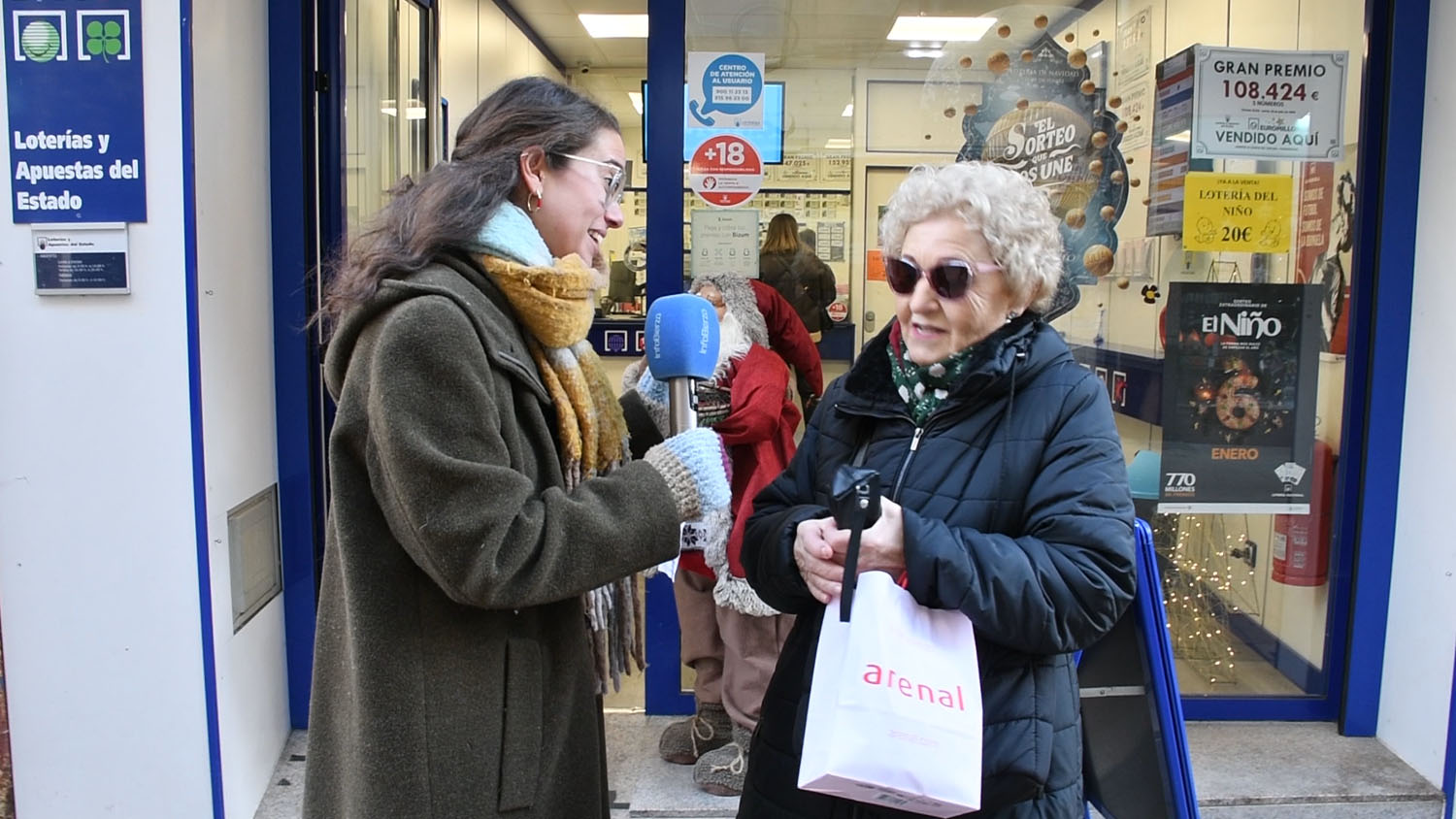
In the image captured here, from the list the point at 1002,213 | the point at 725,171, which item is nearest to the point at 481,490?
the point at 1002,213

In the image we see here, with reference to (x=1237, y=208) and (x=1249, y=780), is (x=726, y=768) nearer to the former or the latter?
(x=1249, y=780)

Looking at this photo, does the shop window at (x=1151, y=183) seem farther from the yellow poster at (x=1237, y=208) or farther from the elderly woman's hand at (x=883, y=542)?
the elderly woman's hand at (x=883, y=542)

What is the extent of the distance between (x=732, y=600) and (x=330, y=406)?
1.45m

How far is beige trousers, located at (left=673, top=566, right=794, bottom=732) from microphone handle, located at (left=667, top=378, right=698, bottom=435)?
164cm

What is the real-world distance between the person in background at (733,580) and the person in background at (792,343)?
98 millimetres

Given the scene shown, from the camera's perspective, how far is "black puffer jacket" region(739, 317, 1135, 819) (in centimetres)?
161

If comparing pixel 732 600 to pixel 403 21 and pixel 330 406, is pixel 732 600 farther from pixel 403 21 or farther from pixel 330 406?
pixel 403 21

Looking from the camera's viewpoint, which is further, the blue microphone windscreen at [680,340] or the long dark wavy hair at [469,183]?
the blue microphone windscreen at [680,340]

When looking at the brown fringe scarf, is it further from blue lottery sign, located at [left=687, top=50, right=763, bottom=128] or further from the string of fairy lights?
the string of fairy lights

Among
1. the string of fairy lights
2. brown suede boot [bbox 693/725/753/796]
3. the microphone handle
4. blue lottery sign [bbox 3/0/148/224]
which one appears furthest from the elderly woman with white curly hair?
the string of fairy lights

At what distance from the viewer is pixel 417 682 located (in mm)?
1638

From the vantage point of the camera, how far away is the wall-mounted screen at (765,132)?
3.82 m

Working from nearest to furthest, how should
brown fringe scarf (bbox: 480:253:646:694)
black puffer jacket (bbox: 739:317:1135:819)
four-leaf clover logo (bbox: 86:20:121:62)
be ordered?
black puffer jacket (bbox: 739:317:1135:819), brown fringe scarf (bbox: 480:253:646:694), four-leaf clover logo (bbox: 86:20:121:62)

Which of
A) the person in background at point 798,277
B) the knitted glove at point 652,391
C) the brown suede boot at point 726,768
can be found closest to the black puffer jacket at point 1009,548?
the knitted glove at point 652,391
